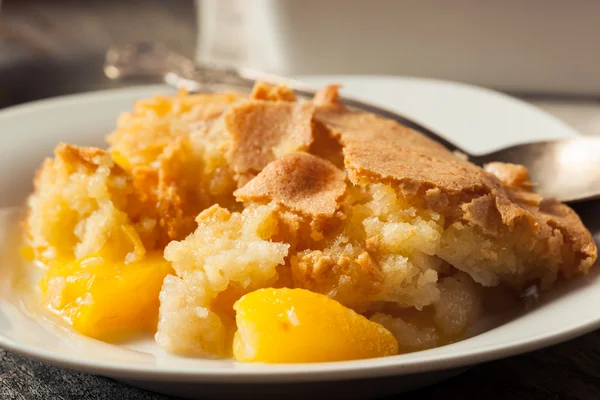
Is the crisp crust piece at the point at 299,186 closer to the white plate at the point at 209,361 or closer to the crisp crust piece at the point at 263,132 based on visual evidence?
the crisp crust piece at the point at 263,132

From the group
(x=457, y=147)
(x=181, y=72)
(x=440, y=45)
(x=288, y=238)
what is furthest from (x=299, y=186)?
(x=440, y=45)

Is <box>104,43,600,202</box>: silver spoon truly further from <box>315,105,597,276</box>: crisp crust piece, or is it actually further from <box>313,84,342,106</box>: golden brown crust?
<box>313,84,342,106</box>: golden brown crust

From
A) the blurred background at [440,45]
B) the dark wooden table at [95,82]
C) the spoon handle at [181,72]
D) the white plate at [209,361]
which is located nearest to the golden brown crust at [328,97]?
the spoon handle at [181,72]

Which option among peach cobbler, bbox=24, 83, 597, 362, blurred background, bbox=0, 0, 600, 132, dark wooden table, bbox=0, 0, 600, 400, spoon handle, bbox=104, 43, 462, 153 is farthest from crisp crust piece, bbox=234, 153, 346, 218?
blurred background, bbox=0, 0, 600, 132

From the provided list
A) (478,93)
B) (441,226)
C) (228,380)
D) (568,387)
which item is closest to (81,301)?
(228,380)

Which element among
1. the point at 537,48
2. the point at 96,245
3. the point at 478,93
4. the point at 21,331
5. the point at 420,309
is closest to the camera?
the point at 21,331

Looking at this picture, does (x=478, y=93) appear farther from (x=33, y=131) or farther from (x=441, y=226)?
(x=33, y=131)
